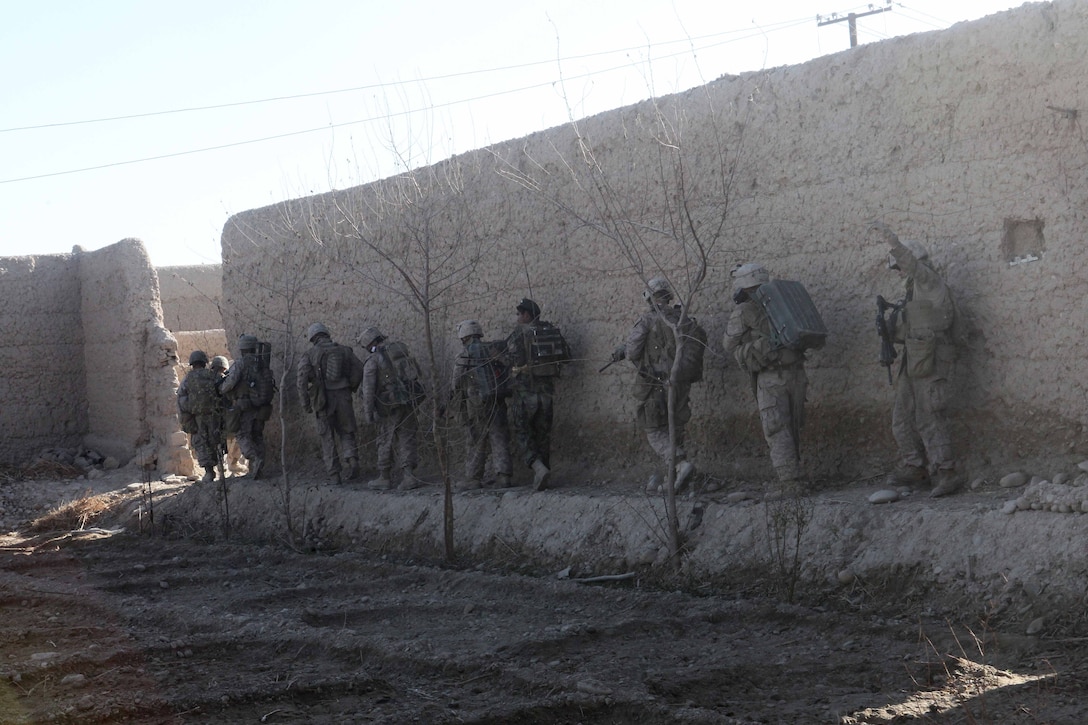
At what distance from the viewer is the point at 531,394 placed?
928 centimetres

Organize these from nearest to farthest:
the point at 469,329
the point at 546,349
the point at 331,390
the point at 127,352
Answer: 1. the point at 546,349
2. the point at 469,329
3. the point at 331,390
4. the point at 127,352

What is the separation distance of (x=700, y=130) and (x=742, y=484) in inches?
98.9

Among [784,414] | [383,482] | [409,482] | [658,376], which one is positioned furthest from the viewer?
[383,482]

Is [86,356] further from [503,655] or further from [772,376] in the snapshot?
[503,655]

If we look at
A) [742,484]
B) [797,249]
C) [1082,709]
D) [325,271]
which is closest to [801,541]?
[742,484]

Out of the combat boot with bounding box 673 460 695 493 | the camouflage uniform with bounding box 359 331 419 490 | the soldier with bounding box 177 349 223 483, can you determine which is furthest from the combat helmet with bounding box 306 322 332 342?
the combat boot with bounding box 673 460 695 493

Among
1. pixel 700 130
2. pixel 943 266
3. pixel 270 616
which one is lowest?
pixel 270 616

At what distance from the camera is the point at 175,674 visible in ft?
17.9

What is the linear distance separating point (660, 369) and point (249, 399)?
18.2ft

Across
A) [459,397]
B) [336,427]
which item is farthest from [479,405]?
[336,427]

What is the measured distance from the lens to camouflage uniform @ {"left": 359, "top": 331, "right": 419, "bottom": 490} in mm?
10172

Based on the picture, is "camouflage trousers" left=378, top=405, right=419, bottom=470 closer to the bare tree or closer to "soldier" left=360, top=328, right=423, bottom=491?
"soldier" left=360, top=328, right=423, bottom=491

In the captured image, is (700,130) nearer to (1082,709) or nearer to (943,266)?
(943,266)

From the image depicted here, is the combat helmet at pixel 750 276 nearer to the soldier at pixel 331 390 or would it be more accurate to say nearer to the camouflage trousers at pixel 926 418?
the camouflage trousers at pixel 926 418
